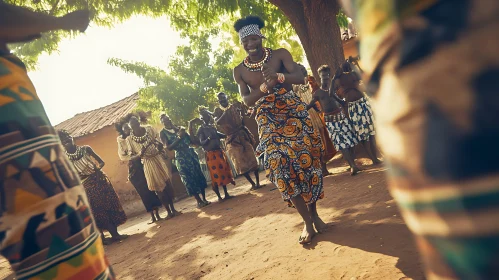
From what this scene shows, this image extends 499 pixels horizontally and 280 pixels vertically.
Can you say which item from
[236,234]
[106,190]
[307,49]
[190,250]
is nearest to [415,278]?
[236,234]

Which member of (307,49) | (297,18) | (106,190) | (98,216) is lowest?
(98,216)

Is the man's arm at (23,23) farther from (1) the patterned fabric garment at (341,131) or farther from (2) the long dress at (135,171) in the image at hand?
(2) the long dress at (135,171)

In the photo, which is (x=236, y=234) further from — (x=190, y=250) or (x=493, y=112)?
(x=493, y=112)

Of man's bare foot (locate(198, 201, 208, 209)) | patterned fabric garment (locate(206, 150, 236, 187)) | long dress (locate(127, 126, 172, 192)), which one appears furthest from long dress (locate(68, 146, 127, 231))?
patterned fabric garment (locate(206, 150, 236, 187))

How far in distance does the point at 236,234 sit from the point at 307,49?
14.9ft

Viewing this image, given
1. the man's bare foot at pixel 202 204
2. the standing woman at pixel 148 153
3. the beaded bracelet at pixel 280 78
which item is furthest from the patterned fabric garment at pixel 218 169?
the beaded bracelet at pixel 280 78

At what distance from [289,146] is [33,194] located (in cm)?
244

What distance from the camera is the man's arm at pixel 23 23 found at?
1.39m

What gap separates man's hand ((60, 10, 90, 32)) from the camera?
64.4 inches

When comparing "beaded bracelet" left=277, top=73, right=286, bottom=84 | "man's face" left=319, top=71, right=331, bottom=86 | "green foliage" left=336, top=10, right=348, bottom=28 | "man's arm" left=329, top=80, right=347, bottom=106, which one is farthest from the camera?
"green foliage" left=336, top=10, right=348, bottom=28

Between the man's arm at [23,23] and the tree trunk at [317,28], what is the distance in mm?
6041

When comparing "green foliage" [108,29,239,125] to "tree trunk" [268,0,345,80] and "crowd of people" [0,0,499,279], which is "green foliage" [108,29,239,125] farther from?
"crowd of people" [0,0,499,279]

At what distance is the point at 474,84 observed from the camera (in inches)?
22.1

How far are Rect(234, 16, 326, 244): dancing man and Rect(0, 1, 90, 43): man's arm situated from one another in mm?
1960
